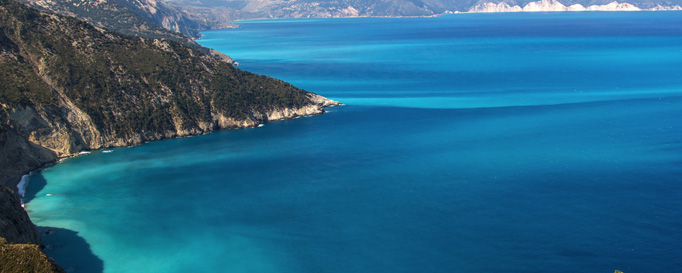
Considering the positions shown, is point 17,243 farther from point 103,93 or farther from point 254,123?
point 254,123

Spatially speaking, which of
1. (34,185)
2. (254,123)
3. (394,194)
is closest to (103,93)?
(254,123)

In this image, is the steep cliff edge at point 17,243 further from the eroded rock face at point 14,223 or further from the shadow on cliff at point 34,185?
the shadow on cliff at point 34,185

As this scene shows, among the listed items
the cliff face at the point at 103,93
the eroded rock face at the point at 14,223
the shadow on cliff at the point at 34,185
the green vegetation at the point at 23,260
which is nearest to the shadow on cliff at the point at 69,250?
the eroded rock face at the point at 14,223

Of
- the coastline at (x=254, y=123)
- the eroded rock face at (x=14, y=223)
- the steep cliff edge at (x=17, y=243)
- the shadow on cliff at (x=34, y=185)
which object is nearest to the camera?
the steep cliff edge at (x=17, y=243)

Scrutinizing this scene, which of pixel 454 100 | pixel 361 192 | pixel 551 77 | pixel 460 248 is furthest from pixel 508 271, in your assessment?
pixel 551 77

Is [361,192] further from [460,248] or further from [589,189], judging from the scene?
[589,189]

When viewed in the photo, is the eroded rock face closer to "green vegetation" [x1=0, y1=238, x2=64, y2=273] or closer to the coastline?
"green vegetation" [x1=0, y1=238, x2=64, y2=273]

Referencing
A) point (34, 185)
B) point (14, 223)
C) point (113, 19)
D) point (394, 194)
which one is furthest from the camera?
point (113, 19)
